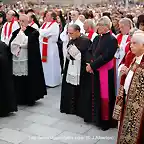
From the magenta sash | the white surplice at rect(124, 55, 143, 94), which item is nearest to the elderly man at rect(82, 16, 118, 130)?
the magenta sash

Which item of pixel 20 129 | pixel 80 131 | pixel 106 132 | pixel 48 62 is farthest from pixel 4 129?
pixel 48 62

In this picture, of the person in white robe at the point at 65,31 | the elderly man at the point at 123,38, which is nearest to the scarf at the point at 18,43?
the elderly man at the point at 123,38

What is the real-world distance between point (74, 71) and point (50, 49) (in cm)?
241

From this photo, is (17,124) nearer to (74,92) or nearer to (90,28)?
(74,92)

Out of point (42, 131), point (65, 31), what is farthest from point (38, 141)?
point (65, 31)

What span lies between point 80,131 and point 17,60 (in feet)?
6.58

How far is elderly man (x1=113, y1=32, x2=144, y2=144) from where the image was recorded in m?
3.92

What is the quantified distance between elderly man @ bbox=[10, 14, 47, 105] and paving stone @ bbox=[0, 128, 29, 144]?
1360 mm

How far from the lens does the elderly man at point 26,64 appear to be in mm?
6570

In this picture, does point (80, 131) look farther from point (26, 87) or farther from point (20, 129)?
point (26, 87)

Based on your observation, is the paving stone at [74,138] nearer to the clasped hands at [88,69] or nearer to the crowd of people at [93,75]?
the crowd of people at [93,75]

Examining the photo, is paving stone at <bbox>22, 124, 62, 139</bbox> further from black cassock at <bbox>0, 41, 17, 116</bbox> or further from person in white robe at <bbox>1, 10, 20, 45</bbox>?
person in white robe at <bbox>1, 10, 20, 45</bbox>

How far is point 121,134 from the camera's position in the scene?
415 centimetres

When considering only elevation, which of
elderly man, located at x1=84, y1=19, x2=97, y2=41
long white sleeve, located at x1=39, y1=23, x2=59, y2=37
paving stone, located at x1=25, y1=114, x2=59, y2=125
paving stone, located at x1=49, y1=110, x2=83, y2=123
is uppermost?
elderly man, located at x1=84, y1=19, x2=97, y2=41
